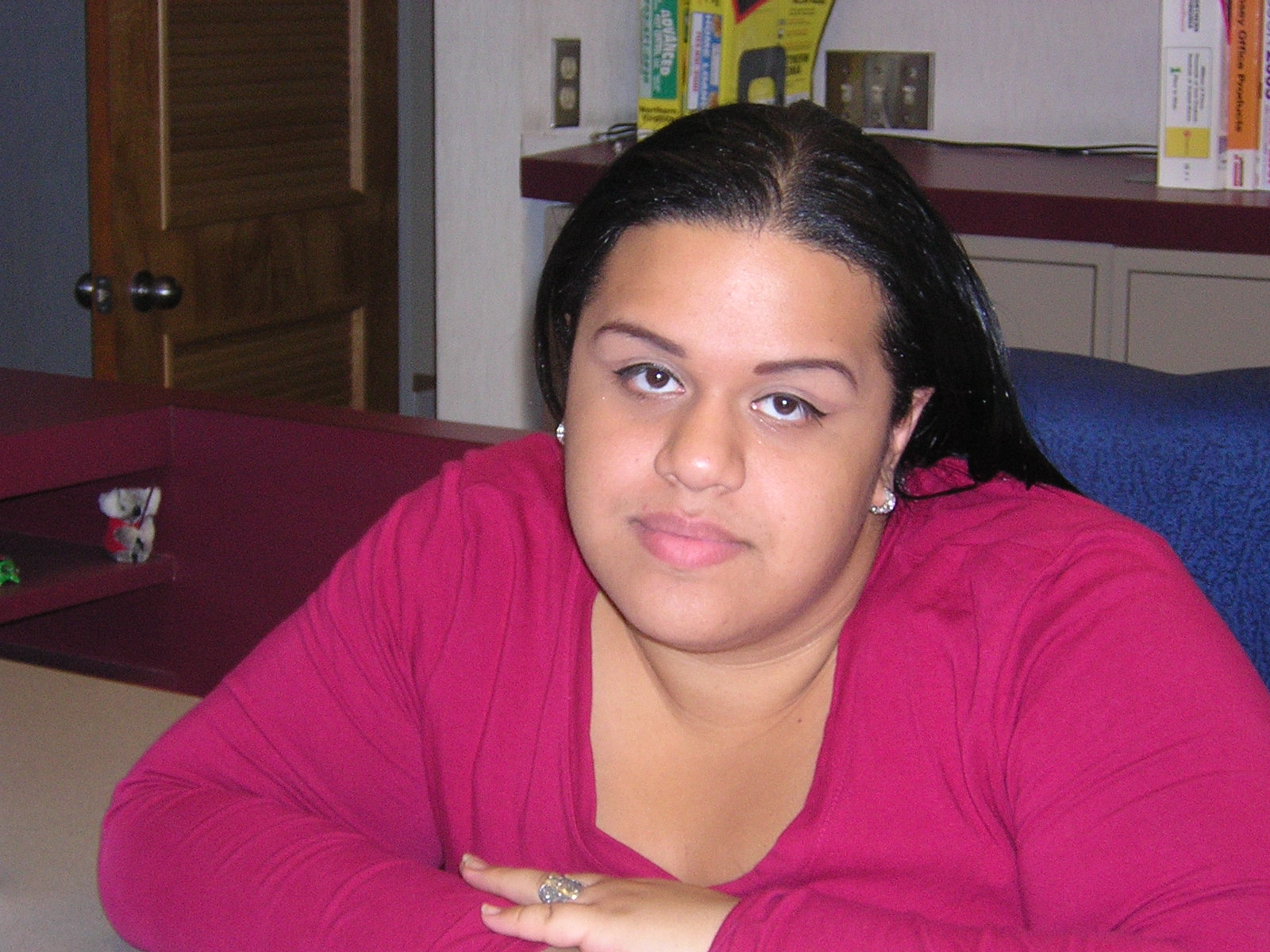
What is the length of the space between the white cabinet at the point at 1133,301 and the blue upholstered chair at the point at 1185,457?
107 cm

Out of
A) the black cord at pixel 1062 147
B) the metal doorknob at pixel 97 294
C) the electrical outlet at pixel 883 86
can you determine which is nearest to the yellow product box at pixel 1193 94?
the black cord at pixel 1062 147

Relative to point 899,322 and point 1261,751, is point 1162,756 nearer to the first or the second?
point 1261,751

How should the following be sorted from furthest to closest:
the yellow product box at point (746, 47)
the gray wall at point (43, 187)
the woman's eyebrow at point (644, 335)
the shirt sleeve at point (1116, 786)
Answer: the gray wall at point (43, 187) → the yellow product box at point (746, 47) → the woman's eyebrow at point (644, 335) → the shirt sleeve at point (1116, 786)

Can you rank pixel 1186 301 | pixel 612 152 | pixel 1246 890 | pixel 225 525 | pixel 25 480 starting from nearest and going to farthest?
1. pixel 1246 890
2. pixel 25 480
3. pixel 225 525
4. pixel 1186 301
5. pixel 612 152

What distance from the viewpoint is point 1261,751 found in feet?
2.83

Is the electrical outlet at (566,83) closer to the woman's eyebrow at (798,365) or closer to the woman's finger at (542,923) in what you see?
the woman's eyebrow at (798,365)

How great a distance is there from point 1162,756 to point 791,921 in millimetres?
234

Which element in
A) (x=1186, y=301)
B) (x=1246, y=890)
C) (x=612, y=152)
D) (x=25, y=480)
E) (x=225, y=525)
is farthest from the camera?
(x=612, y=152)

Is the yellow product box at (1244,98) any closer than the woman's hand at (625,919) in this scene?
No

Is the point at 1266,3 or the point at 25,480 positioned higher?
the point at 1266,3

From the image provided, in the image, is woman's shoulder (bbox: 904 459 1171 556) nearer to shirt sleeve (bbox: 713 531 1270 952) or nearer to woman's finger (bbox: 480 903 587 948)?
shirt sleeve (bbox: 713 531 1270 952)

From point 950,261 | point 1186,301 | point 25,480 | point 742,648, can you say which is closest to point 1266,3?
point 1186,301

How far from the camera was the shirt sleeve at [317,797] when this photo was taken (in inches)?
35.9

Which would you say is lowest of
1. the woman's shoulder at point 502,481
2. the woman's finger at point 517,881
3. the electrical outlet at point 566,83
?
the woman's finger at point 517,881
